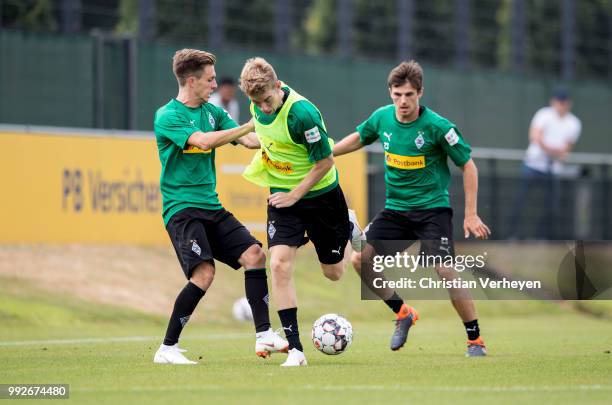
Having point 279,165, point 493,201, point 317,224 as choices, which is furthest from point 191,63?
point 493,201

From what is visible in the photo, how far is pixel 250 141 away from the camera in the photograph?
10.1m

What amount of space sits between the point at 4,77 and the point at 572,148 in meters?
11.1

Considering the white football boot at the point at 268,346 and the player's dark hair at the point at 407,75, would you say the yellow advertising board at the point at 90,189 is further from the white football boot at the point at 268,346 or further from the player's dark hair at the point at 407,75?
the white football boot at the point at 268,346

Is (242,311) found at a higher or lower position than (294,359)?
lower

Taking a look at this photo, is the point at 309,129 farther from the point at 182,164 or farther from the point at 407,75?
the point at 407,75

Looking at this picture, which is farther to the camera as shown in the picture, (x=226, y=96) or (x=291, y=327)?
(x=226, y=96)

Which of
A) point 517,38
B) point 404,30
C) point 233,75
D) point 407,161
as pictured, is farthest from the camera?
point 517,38

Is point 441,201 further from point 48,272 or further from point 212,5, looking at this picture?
point 212,5

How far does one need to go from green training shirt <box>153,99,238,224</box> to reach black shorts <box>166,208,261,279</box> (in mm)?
75

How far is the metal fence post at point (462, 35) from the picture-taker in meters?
22.3

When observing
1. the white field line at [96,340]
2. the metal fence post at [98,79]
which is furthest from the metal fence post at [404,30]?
the white field line at [96,340]

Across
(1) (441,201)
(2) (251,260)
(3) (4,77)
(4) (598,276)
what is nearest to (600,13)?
(4) (598,276)

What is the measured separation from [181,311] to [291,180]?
48.9 inches

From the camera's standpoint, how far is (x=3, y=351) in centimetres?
1095
